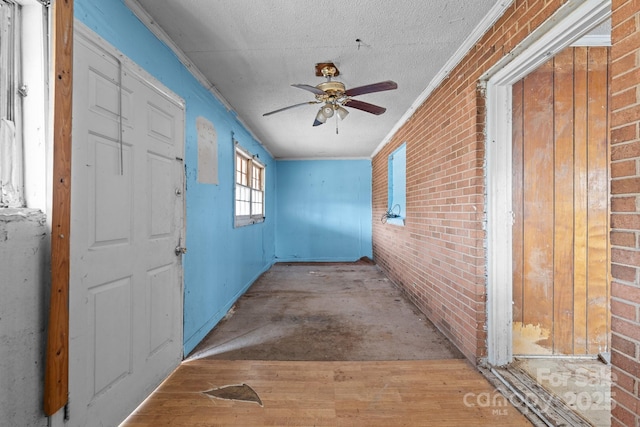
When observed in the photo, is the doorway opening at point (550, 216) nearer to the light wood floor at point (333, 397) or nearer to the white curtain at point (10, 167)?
the light wood floor at point (333, 397)

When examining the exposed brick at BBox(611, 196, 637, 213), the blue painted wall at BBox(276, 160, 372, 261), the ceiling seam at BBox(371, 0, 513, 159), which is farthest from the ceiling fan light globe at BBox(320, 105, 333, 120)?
the blue painted wall at BBox(276, 160, 372, 261)

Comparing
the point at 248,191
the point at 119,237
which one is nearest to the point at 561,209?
the point at 119,237

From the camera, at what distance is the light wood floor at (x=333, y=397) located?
1.68 metres

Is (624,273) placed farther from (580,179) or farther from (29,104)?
(29,104)

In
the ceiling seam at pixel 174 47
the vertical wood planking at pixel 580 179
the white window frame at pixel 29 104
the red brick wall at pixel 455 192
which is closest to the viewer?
the white window frame at pixel 29 104

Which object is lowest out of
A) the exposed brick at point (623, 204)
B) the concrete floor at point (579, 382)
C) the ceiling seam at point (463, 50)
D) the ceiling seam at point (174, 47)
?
the concrete floor at point (579, 382)

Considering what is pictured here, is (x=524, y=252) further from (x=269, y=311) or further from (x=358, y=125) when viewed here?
(x=358, y=125)

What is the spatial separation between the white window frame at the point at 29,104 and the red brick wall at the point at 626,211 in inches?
94.2

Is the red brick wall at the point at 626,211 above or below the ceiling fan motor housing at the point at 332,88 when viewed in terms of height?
below

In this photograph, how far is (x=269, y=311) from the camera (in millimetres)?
3484

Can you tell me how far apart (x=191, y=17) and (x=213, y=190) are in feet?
5.22

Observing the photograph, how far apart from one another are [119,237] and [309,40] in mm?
1921

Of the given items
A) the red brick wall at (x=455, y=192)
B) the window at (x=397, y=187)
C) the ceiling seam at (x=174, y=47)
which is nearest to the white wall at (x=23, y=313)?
the ceiling seam at (x=174, y=47)

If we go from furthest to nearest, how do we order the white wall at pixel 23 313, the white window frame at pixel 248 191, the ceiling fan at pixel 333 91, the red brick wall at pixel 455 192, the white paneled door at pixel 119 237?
the white window frame at pixel 248 191, the ceiling fan at pixel 333 91, the red brick wall at pixel 455 192, the white paneled door at pixel 119 237, the white wall at pixel 23 313
